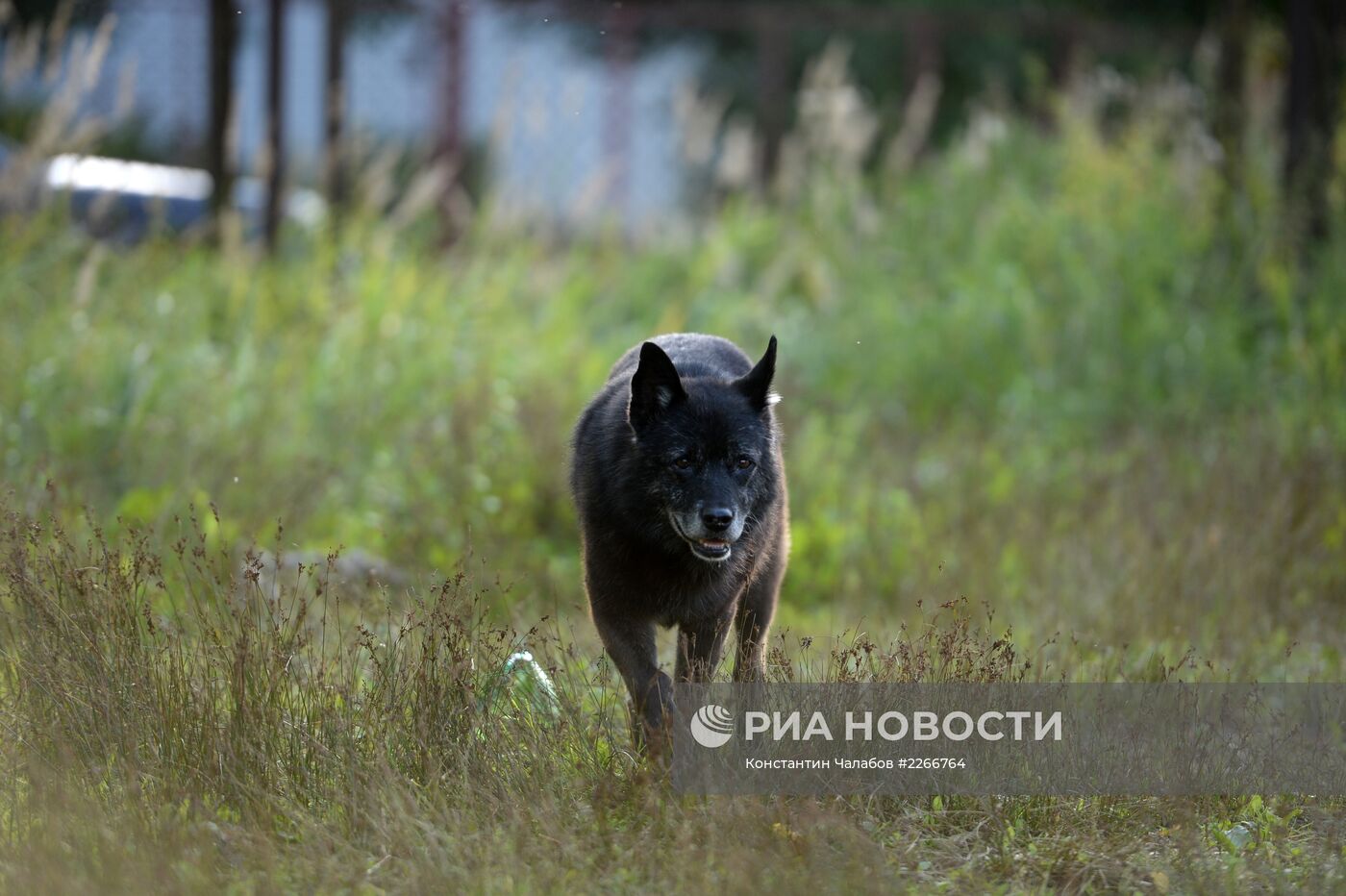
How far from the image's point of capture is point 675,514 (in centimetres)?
440

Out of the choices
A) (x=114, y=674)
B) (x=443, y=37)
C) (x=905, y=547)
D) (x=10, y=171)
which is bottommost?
(x=905, y=547)

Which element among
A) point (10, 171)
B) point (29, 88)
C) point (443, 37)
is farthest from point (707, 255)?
point (29, 88)

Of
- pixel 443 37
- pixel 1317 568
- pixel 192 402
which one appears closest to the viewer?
pixel 1317 568

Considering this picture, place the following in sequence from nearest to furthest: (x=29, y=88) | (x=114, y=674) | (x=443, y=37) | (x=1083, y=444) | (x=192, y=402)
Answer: (x=114, y=674)
(x=192, y=402)
(x=1083, y=444)
(x=443, y=37)
(x=29, y=88)

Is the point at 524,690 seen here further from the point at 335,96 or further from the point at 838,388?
the point at 335,96

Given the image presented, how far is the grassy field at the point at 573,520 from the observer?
12.5ft

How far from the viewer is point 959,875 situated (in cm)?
374

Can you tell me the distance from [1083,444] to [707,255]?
406cm

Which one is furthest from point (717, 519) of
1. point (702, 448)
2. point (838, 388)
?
point (838, 388)

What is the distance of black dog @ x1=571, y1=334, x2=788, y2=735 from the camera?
4375 mm

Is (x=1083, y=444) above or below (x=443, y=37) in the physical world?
below

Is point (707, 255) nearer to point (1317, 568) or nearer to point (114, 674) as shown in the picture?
point (1317, 568)

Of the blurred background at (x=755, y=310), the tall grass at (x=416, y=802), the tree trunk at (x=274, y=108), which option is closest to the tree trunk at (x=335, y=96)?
the blurred background at (x=755, y=310)

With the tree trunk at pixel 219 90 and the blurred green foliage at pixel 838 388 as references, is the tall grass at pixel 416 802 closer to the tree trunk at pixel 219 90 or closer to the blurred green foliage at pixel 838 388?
the blurred green foliage at pixel 838 388
